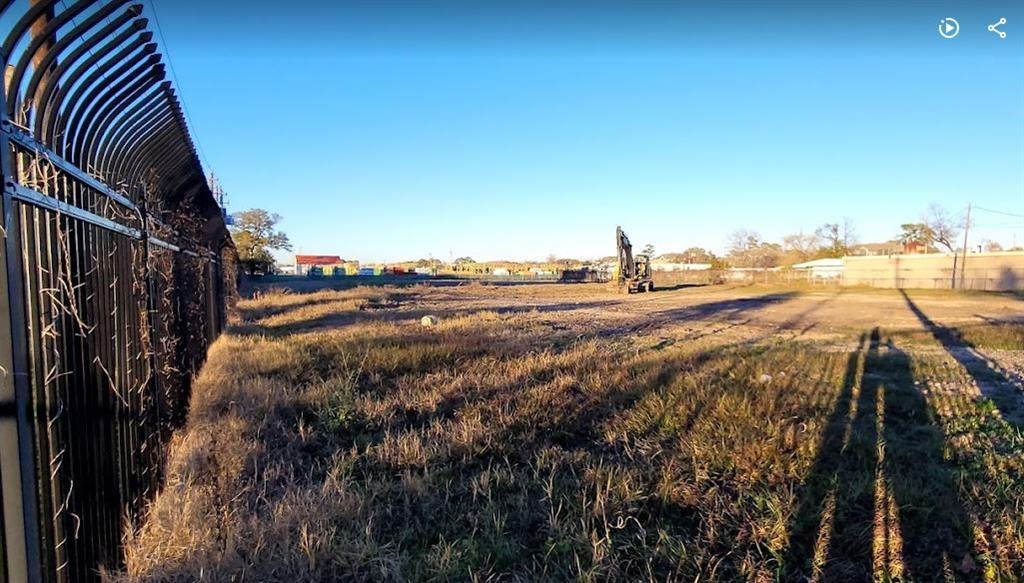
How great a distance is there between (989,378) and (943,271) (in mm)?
47960

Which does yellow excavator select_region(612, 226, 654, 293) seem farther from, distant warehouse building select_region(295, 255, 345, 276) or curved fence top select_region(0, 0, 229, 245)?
distant warehouse building select_region(295, 255, 345, 276)

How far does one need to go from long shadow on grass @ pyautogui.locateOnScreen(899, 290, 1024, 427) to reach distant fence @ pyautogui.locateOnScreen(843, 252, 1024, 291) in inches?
1542

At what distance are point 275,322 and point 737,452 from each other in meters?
13.6

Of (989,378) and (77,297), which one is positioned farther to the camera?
(989,378)

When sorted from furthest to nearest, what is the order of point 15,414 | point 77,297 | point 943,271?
point 943,271 < point 77,297 < point 15,414

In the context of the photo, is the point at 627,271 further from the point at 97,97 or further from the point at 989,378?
the point at 97,97

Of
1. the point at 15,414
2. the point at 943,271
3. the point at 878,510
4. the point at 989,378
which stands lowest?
the point at 989,378

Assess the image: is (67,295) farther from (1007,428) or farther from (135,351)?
(1007,428)

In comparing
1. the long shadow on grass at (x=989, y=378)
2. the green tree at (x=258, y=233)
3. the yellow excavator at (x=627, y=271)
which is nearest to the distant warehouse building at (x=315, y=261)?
the green tree at (x=258, y=233)

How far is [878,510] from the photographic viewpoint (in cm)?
354

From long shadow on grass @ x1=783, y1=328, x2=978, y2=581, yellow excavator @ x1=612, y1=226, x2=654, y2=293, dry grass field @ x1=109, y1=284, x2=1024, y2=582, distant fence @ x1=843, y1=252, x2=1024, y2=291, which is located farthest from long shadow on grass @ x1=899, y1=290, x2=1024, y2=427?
distant fence @ x1=843, y1=252, x2=1024, y2=291

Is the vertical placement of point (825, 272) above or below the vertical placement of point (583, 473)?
above

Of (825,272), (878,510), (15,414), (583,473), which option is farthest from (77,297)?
(825,272)

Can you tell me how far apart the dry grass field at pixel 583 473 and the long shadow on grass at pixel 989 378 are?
68 mm
